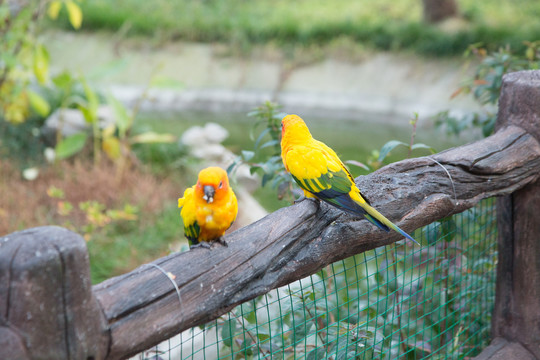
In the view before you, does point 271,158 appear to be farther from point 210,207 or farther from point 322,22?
point 322,22

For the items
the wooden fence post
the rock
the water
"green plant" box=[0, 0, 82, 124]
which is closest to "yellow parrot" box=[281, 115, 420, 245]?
the wooden fence post

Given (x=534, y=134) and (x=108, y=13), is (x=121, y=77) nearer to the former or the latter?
(x=108, y=13)

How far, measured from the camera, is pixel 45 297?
81cm

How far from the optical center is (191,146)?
198 inches

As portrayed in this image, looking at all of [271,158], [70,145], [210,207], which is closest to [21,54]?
[70,145]

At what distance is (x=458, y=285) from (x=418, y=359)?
35 cm

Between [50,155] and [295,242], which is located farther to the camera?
[50,155]

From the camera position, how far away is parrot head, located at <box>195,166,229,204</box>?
1185 mm

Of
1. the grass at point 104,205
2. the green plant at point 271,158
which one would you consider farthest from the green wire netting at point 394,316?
the grass at point 104,205

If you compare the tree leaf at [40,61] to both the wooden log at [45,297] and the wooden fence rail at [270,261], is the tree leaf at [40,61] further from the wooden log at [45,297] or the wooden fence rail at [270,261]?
the wooden log at [45,297]

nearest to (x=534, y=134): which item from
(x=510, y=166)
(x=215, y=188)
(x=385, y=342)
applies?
(x=510, y=166)

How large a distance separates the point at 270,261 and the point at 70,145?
12.1 feet

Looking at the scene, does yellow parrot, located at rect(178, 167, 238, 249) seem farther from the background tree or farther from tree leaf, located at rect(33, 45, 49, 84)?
the background tree

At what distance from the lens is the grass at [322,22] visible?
7.30m
